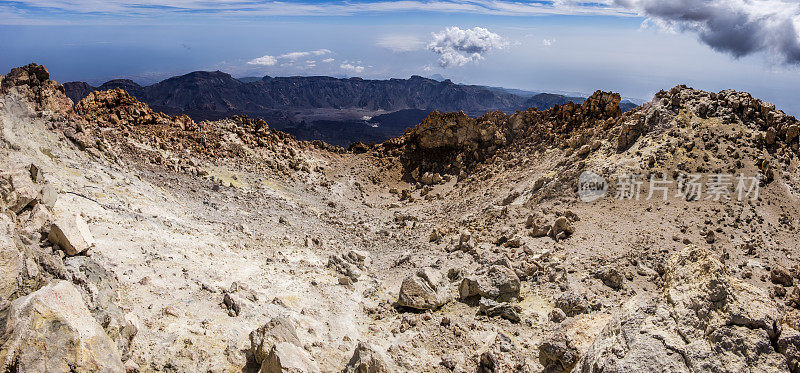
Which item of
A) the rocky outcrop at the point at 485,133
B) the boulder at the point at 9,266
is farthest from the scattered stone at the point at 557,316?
the rocky outcrop at the point at 485,133

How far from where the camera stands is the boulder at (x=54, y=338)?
4.93 metres

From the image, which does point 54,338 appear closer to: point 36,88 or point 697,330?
point 697,330

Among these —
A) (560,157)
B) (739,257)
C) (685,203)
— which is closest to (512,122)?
(560,157)

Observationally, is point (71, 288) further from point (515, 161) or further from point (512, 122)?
point (512, 122)

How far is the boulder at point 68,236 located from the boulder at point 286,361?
5221mm

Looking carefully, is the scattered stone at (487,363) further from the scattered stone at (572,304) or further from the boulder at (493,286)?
the scattered stone at (572,304)

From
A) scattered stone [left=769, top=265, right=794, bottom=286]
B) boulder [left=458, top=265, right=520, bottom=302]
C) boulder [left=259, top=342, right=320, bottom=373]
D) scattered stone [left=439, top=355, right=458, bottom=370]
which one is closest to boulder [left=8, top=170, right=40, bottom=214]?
boulder [left=259, top=342, right=320, bottom=373]

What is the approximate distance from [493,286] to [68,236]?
432 inches

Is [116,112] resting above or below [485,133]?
above

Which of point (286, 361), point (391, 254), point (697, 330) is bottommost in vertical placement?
point (391, 254)

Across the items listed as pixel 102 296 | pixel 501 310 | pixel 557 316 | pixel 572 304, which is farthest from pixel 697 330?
pixel 102 296

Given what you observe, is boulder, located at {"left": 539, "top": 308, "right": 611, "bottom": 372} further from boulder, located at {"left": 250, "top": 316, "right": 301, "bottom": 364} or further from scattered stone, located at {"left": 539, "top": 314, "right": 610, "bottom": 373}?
boulder, located at {"left": 250, "top": 316, "right": 301, "bottom": 364}

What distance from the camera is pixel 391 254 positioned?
65.4 feet

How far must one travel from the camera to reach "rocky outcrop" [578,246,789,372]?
178 inches
